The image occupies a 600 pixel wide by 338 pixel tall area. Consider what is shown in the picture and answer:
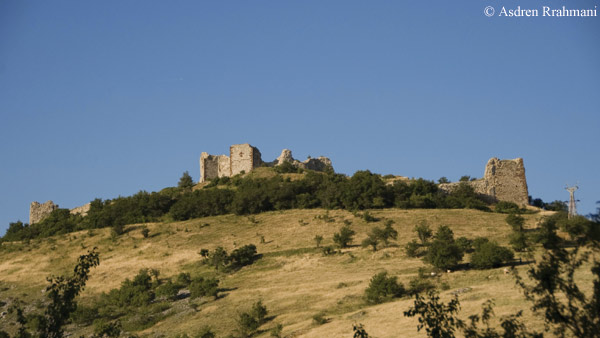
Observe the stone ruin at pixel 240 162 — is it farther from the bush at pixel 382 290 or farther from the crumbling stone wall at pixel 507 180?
the bush at pixel 382 290

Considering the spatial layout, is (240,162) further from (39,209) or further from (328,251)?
(328,251)

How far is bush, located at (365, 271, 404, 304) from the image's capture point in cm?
2959

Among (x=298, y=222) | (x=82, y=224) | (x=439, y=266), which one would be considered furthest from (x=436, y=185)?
(x=82, y=224)

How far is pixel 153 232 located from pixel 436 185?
76.3 feet

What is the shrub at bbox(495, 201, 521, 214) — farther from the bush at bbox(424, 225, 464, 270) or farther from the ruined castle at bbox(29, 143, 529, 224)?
the bush at bbox(424, 225, 464, 270)

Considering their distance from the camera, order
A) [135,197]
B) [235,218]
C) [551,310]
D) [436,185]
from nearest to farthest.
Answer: [551,310]
[235,218]
[436,185]
[135,197]

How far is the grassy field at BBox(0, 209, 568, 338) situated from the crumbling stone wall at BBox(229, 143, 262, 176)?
13.1 meters

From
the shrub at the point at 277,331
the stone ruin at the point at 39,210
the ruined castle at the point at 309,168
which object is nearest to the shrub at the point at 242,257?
the shrub at the point at 277,331

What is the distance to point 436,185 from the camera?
58.2 meters

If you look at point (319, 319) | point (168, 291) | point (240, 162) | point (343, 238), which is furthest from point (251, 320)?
point (240, 162)

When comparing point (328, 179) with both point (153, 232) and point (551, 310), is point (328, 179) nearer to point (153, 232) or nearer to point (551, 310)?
point (153, 232)

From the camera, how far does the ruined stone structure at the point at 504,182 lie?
57344 millimetres

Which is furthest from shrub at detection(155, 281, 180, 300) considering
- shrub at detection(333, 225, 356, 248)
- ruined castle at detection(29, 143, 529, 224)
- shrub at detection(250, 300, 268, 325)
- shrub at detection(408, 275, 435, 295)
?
ruined castle at detection(29, 143, 529, 224)

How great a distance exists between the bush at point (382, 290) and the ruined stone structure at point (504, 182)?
28.9m
